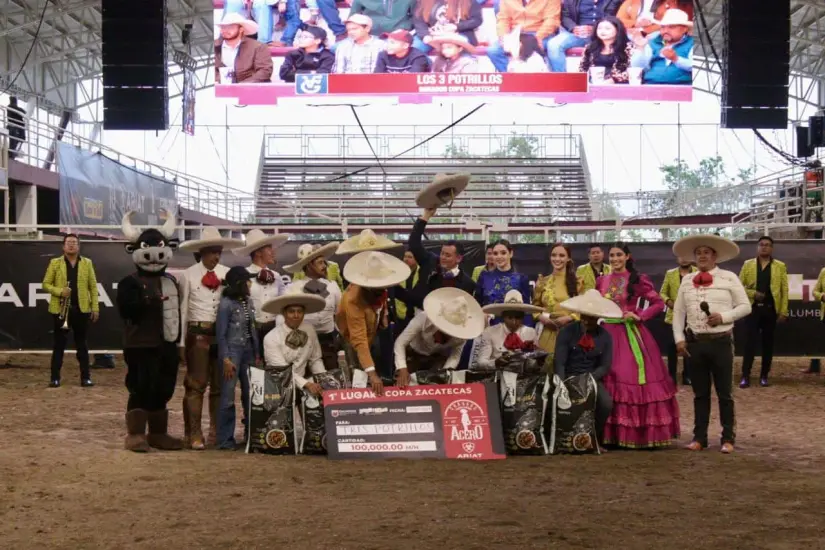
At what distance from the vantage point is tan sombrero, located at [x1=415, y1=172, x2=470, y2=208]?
29.5 feet

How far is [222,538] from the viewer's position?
5.89 metres

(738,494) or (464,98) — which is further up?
(464,98)

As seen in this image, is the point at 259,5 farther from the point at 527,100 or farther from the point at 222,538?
the point at 222,538

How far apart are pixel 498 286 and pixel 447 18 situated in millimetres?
14566

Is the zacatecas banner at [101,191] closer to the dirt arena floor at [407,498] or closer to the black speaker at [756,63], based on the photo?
the black speaker at [756,63]

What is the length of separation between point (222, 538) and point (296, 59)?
61.8ft

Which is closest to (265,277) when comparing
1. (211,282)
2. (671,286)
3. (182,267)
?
(211,282)

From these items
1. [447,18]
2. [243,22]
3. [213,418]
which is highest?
[447,18]

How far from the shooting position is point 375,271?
8867 mm

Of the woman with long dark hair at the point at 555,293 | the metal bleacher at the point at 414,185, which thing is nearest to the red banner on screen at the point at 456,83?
the metal bleacher at the point at 414,185

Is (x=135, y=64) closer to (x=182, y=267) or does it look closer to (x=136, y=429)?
(x=182, y=267)

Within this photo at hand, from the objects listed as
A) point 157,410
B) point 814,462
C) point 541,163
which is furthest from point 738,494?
point 541,163

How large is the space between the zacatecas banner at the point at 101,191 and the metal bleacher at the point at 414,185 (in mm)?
8793

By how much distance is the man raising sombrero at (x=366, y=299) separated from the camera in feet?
28.8
